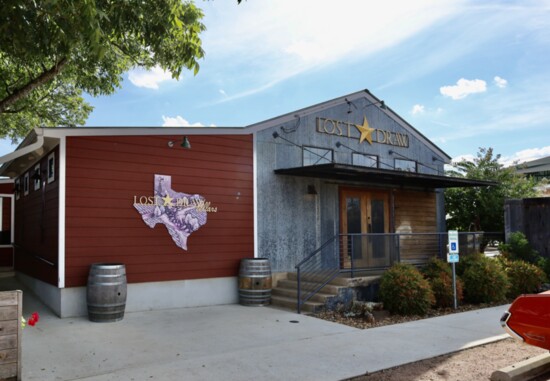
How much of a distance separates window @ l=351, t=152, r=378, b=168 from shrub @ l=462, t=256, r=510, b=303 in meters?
4.04

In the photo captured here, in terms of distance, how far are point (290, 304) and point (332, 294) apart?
91 centimetres

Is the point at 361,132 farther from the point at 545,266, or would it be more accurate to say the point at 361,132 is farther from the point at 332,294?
the point at 545,266

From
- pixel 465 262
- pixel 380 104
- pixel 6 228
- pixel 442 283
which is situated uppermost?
pixel 380 104

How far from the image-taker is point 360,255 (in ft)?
31.8

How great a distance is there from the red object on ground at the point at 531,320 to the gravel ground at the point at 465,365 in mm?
752

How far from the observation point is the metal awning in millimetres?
9500

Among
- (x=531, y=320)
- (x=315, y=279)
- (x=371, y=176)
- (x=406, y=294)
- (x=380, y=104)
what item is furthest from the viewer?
(x=380, y=104)

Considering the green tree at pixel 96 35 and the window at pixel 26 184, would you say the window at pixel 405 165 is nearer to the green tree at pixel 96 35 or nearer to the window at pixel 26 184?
the green tree at pixel 96 35

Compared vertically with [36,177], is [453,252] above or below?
below

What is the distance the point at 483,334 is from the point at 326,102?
694cm

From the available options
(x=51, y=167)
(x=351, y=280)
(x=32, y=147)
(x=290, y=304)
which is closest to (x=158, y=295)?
(x=290, y=304)

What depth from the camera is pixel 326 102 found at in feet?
38.4

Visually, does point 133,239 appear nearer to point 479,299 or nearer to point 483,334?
point 483,334

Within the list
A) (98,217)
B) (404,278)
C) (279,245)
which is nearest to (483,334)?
(404,278)
